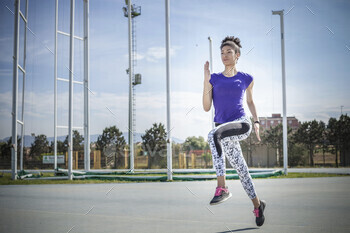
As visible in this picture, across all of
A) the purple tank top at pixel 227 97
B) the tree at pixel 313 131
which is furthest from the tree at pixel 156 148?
the purple tank top at pixel 227 97

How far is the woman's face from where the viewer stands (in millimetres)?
2053

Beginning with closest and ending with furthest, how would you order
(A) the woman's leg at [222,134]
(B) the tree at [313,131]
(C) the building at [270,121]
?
(A) the woman's leg at [222,134]
(B) the tree at [313,131]
(C) the building at [270,121]

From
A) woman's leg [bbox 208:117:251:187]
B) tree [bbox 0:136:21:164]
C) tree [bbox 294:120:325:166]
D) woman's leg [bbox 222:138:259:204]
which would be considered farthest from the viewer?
tree [bbox 0:136:21:164]

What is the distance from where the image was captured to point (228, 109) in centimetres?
202

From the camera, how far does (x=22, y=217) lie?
119 inches

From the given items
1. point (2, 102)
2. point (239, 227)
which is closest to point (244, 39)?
point (239, 227)

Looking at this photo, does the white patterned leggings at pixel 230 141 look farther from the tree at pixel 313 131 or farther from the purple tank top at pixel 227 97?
Answer: the tree at pixel 313 131

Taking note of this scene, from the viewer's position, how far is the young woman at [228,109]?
200cm

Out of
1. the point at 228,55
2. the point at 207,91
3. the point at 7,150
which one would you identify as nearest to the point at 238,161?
the point at 207,91

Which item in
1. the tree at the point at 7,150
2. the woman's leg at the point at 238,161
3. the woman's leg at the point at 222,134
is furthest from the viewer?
the tree at the point at 7,150

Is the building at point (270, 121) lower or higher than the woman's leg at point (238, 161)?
higher

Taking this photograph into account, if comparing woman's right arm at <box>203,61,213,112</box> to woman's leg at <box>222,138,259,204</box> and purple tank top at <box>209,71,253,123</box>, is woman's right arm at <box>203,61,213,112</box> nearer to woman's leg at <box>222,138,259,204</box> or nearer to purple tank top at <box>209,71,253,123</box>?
purple tank top at <box>209,71,253,123</box>

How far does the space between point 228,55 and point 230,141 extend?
1.62ft

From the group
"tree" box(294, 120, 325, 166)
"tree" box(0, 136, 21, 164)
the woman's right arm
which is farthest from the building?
"tree" box(0, 136, 21, 164)
